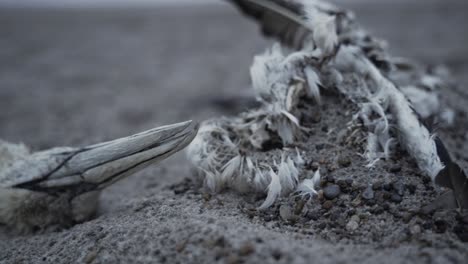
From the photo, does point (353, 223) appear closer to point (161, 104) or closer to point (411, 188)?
point (411, 188)

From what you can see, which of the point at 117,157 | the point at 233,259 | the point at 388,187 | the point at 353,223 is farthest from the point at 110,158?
the point at 388,187

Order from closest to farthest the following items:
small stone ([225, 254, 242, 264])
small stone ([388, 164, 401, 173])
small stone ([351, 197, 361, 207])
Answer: small stone ([225, 254, 242, 264])
small stone ([351, 197, 361, 207])
small stone ([388, 164, 401, 173])

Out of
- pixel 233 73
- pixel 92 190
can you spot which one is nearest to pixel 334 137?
pixel 92 190

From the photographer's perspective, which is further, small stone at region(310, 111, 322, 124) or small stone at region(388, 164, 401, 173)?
small stone at region(310, 111, 322, 124)

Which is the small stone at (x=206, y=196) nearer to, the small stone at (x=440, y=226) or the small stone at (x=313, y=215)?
the small stone at (x=313, y=215)

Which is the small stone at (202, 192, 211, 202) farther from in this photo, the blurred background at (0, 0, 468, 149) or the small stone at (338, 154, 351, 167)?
the blurred background at (0, 0, 468, 149)

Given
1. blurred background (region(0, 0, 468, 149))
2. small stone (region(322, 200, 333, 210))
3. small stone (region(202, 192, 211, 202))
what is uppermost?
blurred background (region(0, 0, 468, 149))

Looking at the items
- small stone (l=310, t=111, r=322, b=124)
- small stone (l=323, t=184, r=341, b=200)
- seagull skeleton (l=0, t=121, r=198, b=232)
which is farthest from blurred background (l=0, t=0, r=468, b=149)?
small stone (l=323, t=184, r=341, b=200)
